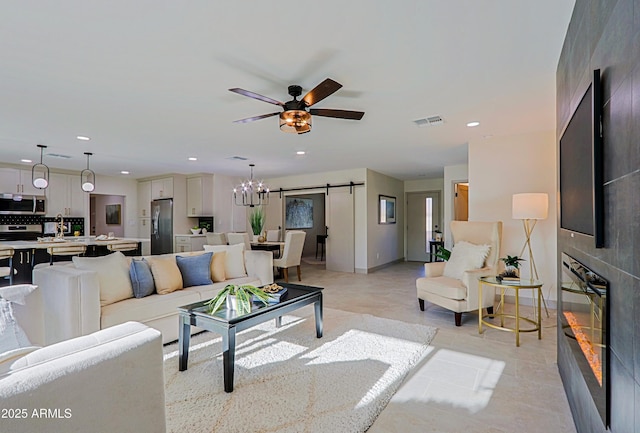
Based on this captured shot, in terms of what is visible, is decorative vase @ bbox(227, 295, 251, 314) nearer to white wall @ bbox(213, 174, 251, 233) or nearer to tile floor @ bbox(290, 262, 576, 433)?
tile floor @ bbox(290, 262, 576, 433)

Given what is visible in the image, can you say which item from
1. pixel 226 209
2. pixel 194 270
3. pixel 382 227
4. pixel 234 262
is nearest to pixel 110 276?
pixel 194 270

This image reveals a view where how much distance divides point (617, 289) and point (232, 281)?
351 cm

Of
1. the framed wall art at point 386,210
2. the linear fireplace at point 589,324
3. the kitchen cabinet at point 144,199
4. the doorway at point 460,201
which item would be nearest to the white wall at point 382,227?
the framed wall art at point 386,210

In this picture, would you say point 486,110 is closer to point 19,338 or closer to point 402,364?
point 402,364

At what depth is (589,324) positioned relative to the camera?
4.99ft

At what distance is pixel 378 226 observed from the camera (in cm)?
784

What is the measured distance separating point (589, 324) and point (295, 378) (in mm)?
1835

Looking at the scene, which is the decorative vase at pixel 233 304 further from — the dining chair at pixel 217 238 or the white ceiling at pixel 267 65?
the dining chair at pixel 217 238

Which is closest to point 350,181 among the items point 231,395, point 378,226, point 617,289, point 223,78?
point 378,226

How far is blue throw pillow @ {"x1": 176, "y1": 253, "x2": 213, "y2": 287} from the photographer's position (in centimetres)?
360

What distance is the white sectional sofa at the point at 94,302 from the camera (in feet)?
8.46

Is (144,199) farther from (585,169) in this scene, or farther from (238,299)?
(585,169)

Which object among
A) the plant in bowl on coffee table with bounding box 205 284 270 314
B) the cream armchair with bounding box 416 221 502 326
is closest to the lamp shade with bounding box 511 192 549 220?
the cream armchair with bounding box 416 221 502 326

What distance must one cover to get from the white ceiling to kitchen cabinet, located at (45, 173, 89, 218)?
2.85 m
